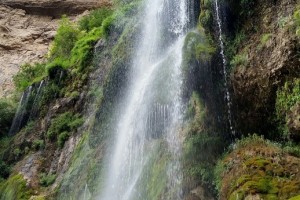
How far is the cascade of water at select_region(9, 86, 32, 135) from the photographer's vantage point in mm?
17953

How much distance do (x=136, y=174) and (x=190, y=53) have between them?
3.00 metres

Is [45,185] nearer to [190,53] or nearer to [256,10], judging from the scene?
[190,53]

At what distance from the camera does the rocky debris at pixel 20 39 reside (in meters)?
24.3

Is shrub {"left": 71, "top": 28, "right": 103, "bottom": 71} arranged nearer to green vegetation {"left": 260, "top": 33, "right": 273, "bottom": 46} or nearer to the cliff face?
the cliff face

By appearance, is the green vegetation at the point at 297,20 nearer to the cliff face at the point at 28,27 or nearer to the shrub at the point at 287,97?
the shrub at the point at 287,97

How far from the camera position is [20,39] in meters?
25.5

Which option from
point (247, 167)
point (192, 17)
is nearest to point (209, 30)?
point (192, 17)

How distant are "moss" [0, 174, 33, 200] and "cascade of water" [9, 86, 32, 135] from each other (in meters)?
3.57

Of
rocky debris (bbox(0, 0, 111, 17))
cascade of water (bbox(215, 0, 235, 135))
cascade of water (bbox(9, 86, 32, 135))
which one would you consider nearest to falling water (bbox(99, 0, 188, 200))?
cascade of water (bbox(215, 0, 235, 135))

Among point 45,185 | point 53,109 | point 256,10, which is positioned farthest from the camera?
point 53,109

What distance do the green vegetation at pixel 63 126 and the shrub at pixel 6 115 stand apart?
438cm

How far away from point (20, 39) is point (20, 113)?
8749mm

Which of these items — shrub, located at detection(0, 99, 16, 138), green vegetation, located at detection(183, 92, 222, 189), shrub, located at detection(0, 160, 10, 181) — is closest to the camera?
green vegetation, located at detection(183, 92, 222, 189)

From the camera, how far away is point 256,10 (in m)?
9.27
